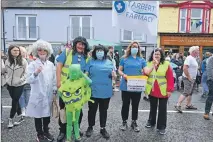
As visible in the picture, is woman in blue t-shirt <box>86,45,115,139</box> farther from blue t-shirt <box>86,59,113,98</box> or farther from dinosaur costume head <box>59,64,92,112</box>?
dinosaur costume head <box>59,64,92,112</box>

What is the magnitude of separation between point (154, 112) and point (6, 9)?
17867mm

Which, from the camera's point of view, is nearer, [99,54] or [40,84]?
[40,84]

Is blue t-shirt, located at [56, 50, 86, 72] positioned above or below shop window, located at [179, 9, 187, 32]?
below

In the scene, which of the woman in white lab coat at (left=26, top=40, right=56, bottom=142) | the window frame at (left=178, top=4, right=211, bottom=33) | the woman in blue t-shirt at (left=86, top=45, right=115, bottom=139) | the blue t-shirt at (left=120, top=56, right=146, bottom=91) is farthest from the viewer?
the window frame at (left=178, top=4, right=211, bottom=33)

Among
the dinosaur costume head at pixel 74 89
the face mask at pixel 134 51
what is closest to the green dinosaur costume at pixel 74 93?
the dinosaur costume head at pixel 74 89

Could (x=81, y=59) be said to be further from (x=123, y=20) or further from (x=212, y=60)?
(x=212, y=60)

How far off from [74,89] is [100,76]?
2.00 feet

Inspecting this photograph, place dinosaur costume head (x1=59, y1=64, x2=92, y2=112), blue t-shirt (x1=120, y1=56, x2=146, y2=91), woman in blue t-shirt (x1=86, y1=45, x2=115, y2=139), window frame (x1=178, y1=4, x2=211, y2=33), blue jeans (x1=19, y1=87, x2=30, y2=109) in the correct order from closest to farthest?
dinosaur costume head (x1=59, y1=64, x2=92, y2=112) → woman in blue t-shirt (x1=86, y1=45, x2=115, y2=139) → blue t-shirt (x1=120, y1=56, x2=146, y2=91) → blue jeans (x1=19, y1=87, x2=30, y2=109) → window frame (x1=178, y1=4, x2=211, y2=33)

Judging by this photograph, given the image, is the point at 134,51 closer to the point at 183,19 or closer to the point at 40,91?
the point at 40,91

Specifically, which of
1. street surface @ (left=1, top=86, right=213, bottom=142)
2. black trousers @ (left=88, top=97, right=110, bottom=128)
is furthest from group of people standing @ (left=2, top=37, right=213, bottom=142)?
street surface @ (left=1, top=86, right=213, bottom=142)

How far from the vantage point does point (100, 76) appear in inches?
176

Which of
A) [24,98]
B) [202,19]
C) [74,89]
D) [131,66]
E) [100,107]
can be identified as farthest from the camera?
[202,19]

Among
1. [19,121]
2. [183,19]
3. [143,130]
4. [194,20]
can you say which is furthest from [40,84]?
[194,20]

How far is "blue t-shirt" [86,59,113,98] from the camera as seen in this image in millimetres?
4453
